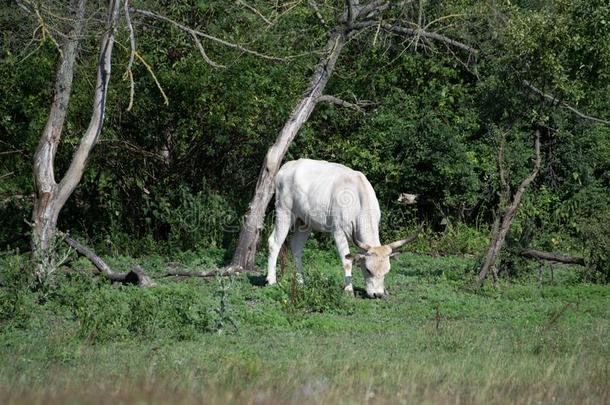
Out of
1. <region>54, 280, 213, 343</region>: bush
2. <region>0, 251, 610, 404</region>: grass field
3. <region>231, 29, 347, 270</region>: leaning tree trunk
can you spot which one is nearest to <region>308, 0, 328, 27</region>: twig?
<region>231, 29, 347, 270</region>: leaning tree trunk

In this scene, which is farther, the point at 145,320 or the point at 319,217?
the point at 319,217

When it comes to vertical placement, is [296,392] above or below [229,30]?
below

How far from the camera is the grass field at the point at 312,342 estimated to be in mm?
8555

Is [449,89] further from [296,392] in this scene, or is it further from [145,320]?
[296,392]

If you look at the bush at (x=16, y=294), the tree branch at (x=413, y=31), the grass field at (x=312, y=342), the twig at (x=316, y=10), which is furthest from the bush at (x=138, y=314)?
the twig at (x=316, y=10)

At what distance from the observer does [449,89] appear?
2228 cm

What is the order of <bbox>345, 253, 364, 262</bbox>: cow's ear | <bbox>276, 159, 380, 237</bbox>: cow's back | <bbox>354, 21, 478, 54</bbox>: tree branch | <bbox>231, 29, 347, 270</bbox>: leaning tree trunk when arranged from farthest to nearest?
<bbox>354, 21, 478, 54</bbox>: tree branch, <bbox>231, 29, 347, 270</bbox>: leaning tree trunk, <bbox>276, 159, 380, 237</bbox>: cow's back, <bbox>345, 253, 364, 262</bbox>: cow's ear

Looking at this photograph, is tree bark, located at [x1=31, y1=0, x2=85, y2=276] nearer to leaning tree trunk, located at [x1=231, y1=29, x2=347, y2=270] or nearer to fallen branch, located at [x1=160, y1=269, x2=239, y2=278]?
fallen branch, located at [x1=160, y1=269, x2=239, y2=278]

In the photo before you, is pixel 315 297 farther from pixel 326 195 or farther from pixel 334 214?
pixel 326 195

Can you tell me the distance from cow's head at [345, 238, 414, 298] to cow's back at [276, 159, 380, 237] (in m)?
0.67

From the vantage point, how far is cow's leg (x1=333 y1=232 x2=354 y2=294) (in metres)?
15.9

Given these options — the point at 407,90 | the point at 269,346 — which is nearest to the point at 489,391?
the point at 269,346

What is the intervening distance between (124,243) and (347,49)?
5935 mm

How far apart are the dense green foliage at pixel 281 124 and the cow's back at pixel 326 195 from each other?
3.24 metres
